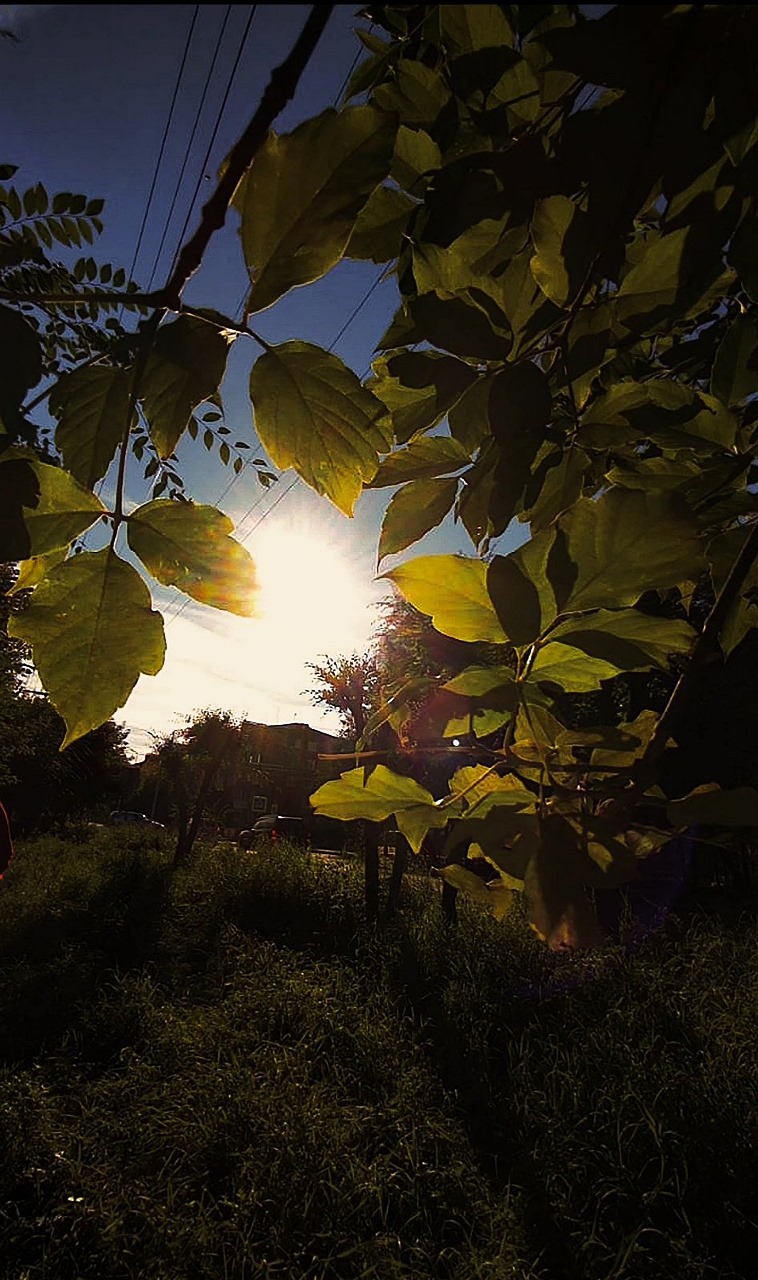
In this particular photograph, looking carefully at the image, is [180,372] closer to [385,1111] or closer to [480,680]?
[480,680]

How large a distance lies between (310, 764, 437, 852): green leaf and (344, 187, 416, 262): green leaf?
40cm

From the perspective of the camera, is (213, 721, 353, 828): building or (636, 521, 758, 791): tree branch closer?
(636, 521, 758, 791): tree branch

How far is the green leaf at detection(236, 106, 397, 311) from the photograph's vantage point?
38 cm

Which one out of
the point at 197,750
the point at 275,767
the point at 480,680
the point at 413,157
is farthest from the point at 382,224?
the point at 275,767

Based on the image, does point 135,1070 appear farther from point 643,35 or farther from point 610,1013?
point 643,35

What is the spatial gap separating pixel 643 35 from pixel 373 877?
8.62m

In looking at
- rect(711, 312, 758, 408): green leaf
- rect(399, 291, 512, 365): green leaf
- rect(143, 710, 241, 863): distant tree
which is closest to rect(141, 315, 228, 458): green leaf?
rect(399, 291, 512, 365): green leaf

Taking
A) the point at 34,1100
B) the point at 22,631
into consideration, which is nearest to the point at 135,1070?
the point at 34,1100

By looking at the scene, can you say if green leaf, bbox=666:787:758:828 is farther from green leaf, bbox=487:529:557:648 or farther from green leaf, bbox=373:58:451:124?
green leaf, bbox=373:58:451:124

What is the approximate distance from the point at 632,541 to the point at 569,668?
0.35ft

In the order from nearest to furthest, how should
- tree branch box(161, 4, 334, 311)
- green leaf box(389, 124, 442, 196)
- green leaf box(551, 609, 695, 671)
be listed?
tree branch box(161, 4, 334, 311) < green leaf box(551, 609, 695, 671) < green leaf box(389, 124, 442, 196)

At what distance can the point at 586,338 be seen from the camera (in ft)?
1.57

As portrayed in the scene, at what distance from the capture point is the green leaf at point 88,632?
0.43m

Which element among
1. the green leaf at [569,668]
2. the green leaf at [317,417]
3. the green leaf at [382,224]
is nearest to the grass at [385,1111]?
the green leaf at [569,668]
